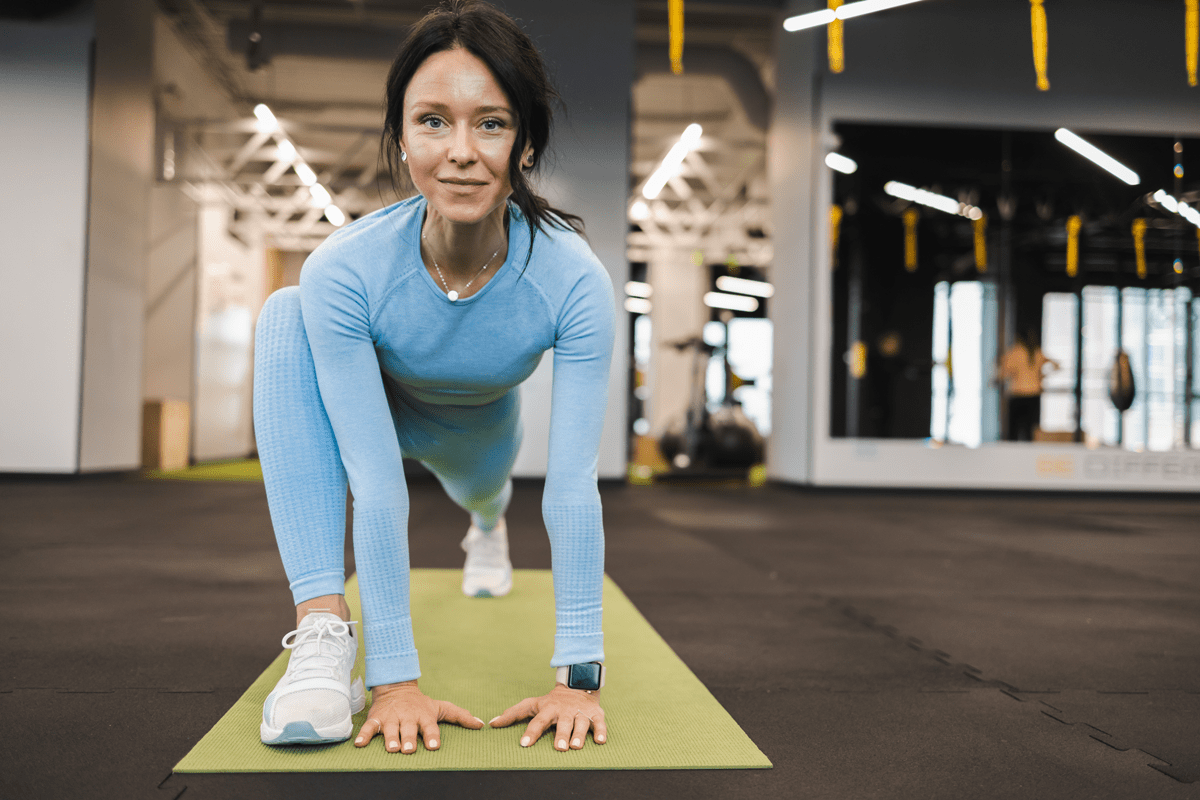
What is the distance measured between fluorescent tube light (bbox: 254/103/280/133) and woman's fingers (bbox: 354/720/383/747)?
6.61 meters

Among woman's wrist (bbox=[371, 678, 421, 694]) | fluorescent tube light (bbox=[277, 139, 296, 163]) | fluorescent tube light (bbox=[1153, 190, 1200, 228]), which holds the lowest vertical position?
woman's wrist (bbox=[371, 678, 421, 694])

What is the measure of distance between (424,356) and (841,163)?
6444 millimetres

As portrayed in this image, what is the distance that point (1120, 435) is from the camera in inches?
285

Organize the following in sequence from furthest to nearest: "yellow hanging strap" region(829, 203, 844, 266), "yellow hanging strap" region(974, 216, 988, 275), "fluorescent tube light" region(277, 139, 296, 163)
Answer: "yellow hanging strap" region(974, 216, 988, 275), "fluorescent tube light" region(277, 139, 296, 163), "yellow hanging strap" region(829, 203, 844, 266)

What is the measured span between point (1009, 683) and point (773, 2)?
7.06 meters

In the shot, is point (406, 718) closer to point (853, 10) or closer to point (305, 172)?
point (853, 10)

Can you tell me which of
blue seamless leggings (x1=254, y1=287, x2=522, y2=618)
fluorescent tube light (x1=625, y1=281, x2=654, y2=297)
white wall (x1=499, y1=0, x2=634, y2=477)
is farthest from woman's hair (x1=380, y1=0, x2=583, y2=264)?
fluorescent tube light (x1=625, y1=281, x2=654, y2=297)

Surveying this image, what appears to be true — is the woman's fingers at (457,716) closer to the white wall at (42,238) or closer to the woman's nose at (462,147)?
the woman's nose at (462,147)

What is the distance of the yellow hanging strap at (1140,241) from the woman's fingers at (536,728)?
26.8 feet

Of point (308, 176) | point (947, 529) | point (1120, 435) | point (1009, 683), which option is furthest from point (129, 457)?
point (1120, 435)

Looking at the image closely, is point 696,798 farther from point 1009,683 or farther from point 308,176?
point 308,176

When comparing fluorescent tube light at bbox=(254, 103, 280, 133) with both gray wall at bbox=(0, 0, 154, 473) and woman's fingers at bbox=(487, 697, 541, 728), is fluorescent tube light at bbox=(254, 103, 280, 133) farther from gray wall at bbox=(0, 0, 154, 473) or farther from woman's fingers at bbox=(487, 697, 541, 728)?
woman's fingers at bbox=(487, 697, 541, 728)

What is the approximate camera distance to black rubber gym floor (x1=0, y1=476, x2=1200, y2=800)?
107 cm

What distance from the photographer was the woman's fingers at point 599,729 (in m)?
1.19
